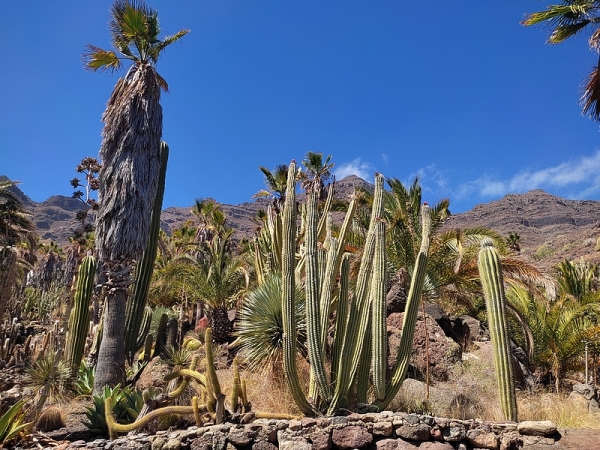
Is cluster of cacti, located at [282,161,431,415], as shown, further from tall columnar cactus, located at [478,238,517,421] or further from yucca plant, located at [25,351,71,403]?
yucca plant, located at [25,351,71,403]

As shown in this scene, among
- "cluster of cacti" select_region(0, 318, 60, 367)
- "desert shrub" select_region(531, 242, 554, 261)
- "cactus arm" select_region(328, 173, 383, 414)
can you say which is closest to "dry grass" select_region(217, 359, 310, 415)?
"cactus arm" select_region(328, 173, 383, 414)

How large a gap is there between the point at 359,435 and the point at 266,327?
345 centimetres

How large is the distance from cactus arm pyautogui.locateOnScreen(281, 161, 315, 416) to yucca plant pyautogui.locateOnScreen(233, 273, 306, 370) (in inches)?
80.4

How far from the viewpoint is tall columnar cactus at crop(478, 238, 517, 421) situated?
21.2ft

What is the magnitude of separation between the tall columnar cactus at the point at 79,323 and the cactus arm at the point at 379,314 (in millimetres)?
6773

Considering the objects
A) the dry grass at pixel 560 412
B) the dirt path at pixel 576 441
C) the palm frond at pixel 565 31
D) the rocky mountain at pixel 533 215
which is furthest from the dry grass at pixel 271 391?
the rocky mountain at pixel 533 215

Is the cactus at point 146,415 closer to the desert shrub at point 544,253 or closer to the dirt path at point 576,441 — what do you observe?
the dirt path at point 576,441

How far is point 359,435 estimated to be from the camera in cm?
592

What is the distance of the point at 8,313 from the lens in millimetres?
17031

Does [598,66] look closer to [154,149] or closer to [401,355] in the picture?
[401,355]

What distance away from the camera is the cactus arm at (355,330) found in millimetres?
6836

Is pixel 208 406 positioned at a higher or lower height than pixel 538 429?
higher

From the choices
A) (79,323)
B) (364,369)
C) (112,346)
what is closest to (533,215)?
(364,369)

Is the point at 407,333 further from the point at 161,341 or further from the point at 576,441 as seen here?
the point at 161,341
